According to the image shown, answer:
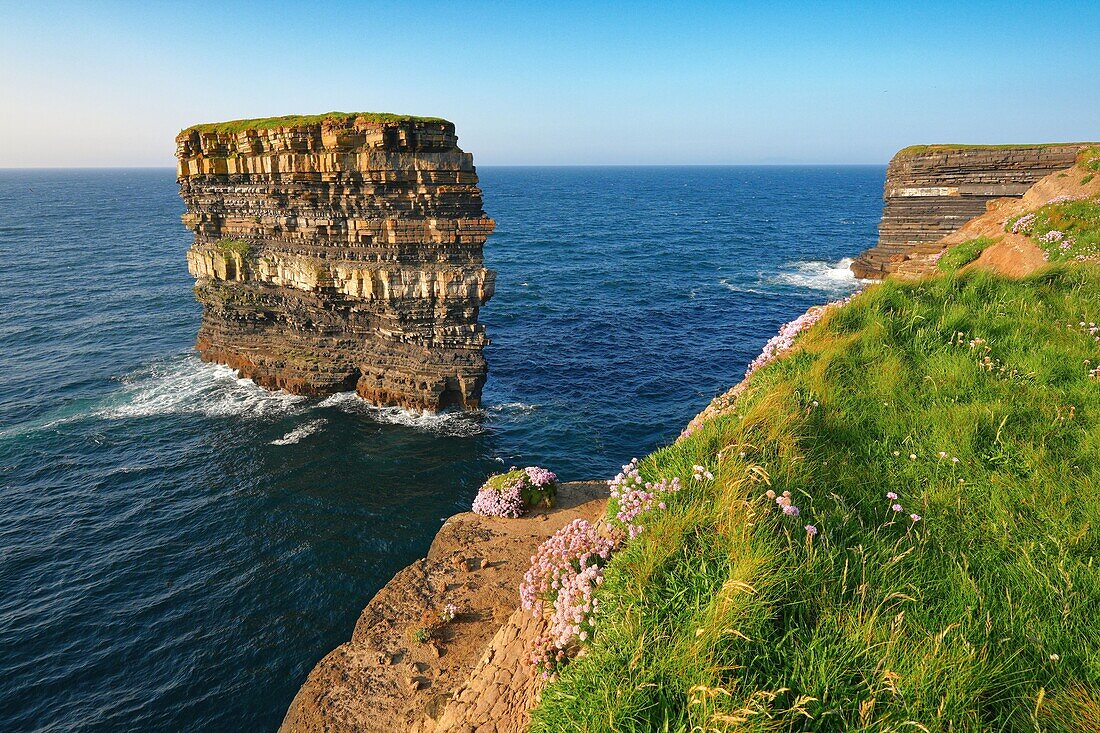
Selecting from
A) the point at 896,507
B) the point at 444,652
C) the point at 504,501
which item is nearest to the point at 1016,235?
the point at 504,501

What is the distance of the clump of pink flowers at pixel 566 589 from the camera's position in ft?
20.8

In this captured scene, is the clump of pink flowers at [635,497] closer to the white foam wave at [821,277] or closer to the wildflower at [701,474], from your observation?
the wildflower at [701,474]

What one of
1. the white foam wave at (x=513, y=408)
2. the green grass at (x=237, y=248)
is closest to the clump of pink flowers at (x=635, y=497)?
the white foam wave at (x=513, y=408)

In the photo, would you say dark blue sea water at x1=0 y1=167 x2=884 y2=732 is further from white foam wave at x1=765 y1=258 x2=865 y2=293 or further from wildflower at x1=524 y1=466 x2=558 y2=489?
wildflower at x1=524 y1=466 x2=558 y2=489

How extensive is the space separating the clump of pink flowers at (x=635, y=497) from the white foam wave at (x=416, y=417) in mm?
21734

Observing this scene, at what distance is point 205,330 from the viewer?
3675 centimetres

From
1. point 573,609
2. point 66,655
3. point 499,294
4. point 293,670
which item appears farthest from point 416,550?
point 499,294

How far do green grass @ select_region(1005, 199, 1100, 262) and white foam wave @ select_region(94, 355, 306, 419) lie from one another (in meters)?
33.8

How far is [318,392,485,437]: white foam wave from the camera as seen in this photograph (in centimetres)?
2916

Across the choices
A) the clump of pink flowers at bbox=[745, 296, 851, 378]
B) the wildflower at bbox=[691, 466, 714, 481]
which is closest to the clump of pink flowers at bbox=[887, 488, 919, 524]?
the wildflower at bbox=[691, 466, 714, 481]

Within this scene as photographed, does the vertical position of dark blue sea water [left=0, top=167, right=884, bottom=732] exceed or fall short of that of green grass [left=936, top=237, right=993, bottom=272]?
it falls short

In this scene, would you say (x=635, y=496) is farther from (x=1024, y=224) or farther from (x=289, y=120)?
(x=289, y=120)

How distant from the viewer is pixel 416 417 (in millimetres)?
30469

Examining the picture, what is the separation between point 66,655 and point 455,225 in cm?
2160
